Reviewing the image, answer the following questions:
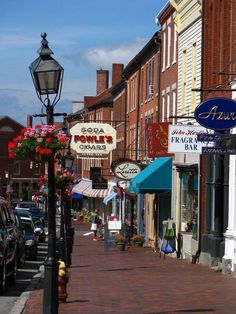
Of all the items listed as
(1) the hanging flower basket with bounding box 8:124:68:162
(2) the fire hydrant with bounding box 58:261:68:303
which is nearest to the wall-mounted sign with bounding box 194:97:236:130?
(2) the fire hydrant with bounding box 58:261:68:303

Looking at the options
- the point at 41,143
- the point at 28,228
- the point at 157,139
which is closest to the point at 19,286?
the point at 41,143

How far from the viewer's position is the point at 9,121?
125 metres

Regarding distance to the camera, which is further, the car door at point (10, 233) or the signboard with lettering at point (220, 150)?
the car door at point (10, 233)

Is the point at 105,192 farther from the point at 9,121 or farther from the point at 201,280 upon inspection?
the point at 9,121

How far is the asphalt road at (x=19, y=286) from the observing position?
1598 cm

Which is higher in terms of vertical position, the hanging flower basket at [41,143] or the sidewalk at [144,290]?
the hanging flower basket at [41,143]

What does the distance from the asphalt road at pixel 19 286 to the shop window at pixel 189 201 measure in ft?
17.1

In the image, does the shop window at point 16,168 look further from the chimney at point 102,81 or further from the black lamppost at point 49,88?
the black lamppost at point 49,88

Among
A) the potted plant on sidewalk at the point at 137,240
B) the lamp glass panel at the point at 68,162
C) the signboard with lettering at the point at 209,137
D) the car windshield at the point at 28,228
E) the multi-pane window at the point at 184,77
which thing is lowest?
the potted plant on sidewalk at the point at 137,240

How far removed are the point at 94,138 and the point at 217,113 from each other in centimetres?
2096

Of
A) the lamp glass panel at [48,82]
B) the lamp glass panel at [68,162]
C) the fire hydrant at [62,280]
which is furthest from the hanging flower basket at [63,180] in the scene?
the lamp glass panel at [48,82]

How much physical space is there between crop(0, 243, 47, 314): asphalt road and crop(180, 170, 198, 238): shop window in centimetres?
522

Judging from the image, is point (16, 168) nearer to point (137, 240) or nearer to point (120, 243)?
point (137, 240)

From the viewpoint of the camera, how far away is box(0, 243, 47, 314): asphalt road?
16.0 m
